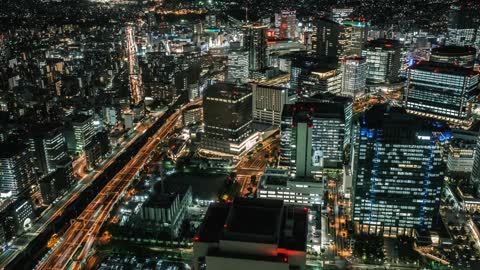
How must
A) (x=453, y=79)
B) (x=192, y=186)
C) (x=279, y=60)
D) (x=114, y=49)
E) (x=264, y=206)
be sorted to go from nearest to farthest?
(x=264, y=206) → (x=192, y=186) → (x=453, y=79) → (x=279, y=60) → (x=114, y=49)

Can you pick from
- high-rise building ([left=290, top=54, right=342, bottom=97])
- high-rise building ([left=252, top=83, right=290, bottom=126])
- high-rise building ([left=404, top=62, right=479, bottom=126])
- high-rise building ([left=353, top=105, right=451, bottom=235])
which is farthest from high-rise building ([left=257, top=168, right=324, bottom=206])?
high-rise building ([left=404, top=62, right=479, bottom=126])

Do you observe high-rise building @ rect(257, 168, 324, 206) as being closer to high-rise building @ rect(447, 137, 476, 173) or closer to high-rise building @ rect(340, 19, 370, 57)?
high-rise building @ rect(447, 137, 476, 173)

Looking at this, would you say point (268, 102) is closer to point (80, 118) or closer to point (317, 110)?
point (317, 110)

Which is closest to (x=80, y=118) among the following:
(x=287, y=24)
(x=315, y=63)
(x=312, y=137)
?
(x=312, y=137)

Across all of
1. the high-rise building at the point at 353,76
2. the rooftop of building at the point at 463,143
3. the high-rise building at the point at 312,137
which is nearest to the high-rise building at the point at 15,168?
the high-rise building at the point at 312,137

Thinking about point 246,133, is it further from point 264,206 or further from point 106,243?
point 264,206

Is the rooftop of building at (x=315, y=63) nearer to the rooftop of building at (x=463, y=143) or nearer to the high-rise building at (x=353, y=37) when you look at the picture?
the high-rise building at (x=353, y=37)

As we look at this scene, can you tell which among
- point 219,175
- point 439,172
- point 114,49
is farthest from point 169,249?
point 114,49
